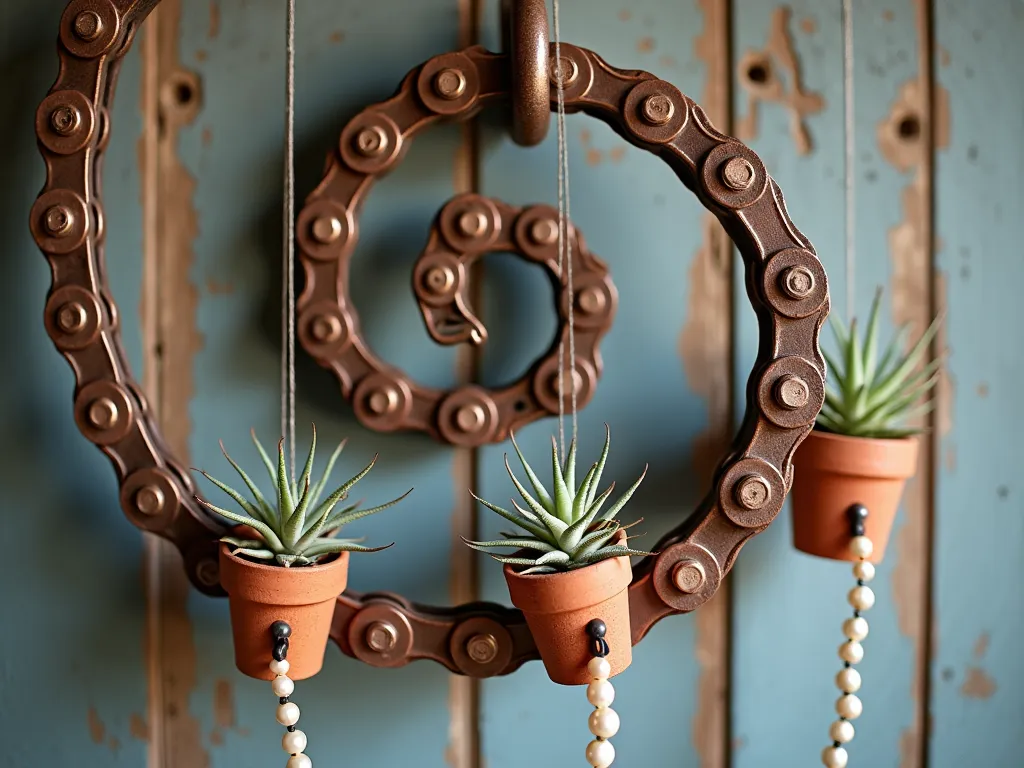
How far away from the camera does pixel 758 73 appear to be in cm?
74

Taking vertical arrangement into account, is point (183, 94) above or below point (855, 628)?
above

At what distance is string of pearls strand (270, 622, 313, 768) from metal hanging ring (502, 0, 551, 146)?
44 cm

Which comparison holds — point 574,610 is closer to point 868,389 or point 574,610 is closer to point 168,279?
point 868,389

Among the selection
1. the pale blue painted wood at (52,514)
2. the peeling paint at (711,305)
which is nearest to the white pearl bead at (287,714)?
the pale blue painted wood at (52,514)

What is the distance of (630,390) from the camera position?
729 mm

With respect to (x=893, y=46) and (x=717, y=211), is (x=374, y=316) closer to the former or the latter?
(x=717, y=211)

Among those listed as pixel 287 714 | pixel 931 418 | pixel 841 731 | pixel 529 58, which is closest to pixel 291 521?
pixel 287 714

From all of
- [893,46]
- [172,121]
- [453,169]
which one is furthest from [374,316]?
[893,46]

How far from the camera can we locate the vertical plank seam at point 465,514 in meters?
0.72

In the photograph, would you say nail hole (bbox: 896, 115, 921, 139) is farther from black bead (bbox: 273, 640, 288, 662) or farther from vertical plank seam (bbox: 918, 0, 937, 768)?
black bead (bbox: 273, 640, 288, 662)

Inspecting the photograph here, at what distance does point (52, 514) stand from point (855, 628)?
0.74 metres

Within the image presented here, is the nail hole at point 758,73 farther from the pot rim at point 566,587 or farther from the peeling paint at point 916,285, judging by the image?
the pot rim at point 566,587

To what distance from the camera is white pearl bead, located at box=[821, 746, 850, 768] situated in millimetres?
669

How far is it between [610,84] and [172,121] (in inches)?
16.2
